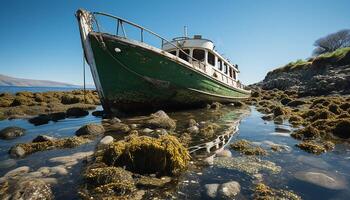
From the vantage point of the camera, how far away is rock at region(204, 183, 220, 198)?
365 centimetres

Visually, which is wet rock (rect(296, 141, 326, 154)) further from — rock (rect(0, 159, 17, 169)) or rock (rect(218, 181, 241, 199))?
rock (rect(0, 159, 17, 169))

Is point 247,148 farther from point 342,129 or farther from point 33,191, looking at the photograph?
point 33,191

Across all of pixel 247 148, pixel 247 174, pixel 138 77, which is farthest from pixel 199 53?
pixel 247 174

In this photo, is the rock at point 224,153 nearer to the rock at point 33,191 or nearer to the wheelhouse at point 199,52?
the rock at point 33,191

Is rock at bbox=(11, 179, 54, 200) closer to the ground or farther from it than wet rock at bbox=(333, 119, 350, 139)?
closer to the ground

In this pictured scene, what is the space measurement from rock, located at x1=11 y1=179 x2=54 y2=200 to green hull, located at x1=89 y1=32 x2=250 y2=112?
309 inches

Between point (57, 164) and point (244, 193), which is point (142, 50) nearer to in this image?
point (57, 164)

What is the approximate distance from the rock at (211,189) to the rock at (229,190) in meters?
0.06

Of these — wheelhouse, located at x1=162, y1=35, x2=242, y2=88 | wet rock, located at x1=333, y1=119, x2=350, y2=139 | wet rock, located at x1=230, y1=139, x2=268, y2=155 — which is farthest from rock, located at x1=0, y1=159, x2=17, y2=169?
wheelhouse, located at x1=162, y1=35, x2=242, y2=88

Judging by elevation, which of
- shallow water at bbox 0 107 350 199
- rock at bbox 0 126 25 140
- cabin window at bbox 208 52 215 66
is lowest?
rock at bbox 0 126 25 140

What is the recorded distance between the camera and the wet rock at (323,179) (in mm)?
4012

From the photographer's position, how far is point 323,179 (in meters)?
4.21

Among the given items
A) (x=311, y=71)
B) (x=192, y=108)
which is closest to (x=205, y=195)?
(x=192, y=108)

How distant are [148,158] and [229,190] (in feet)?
4.92
